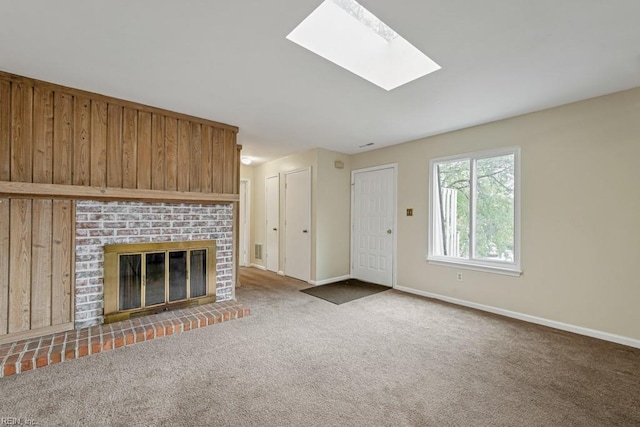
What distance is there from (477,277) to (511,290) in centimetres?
40

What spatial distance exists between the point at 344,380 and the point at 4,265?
3.11 meters

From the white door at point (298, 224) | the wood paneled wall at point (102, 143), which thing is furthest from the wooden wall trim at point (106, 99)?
the white door at point (298, 224)

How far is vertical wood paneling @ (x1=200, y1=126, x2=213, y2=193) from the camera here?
3.50 m

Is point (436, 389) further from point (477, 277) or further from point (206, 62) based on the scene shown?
point (206, 62)

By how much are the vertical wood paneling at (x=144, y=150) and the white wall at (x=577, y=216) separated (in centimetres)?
404

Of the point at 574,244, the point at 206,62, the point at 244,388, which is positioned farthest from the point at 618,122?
the point at 244,388

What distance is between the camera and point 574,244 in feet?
9.72

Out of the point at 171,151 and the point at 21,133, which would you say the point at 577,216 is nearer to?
the point at 171,151

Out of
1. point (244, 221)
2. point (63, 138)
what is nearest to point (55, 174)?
point (63, 138)

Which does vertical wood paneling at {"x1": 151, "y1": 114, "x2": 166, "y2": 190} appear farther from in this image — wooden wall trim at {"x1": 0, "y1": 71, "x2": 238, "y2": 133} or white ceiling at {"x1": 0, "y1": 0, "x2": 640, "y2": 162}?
white ceiling at {"x1": 0, "y1": 0, "x2": 640, "y2": 162}

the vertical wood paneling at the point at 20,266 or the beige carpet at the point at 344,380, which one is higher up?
the vertical wood paneling at the point at 20,266

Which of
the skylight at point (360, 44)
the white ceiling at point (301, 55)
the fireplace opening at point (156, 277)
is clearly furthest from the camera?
the fireplace opening at point (156, 277)

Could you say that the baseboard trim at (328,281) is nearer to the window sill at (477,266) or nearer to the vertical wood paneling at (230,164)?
the window sill at (477,266)

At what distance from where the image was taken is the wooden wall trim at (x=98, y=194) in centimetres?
237
